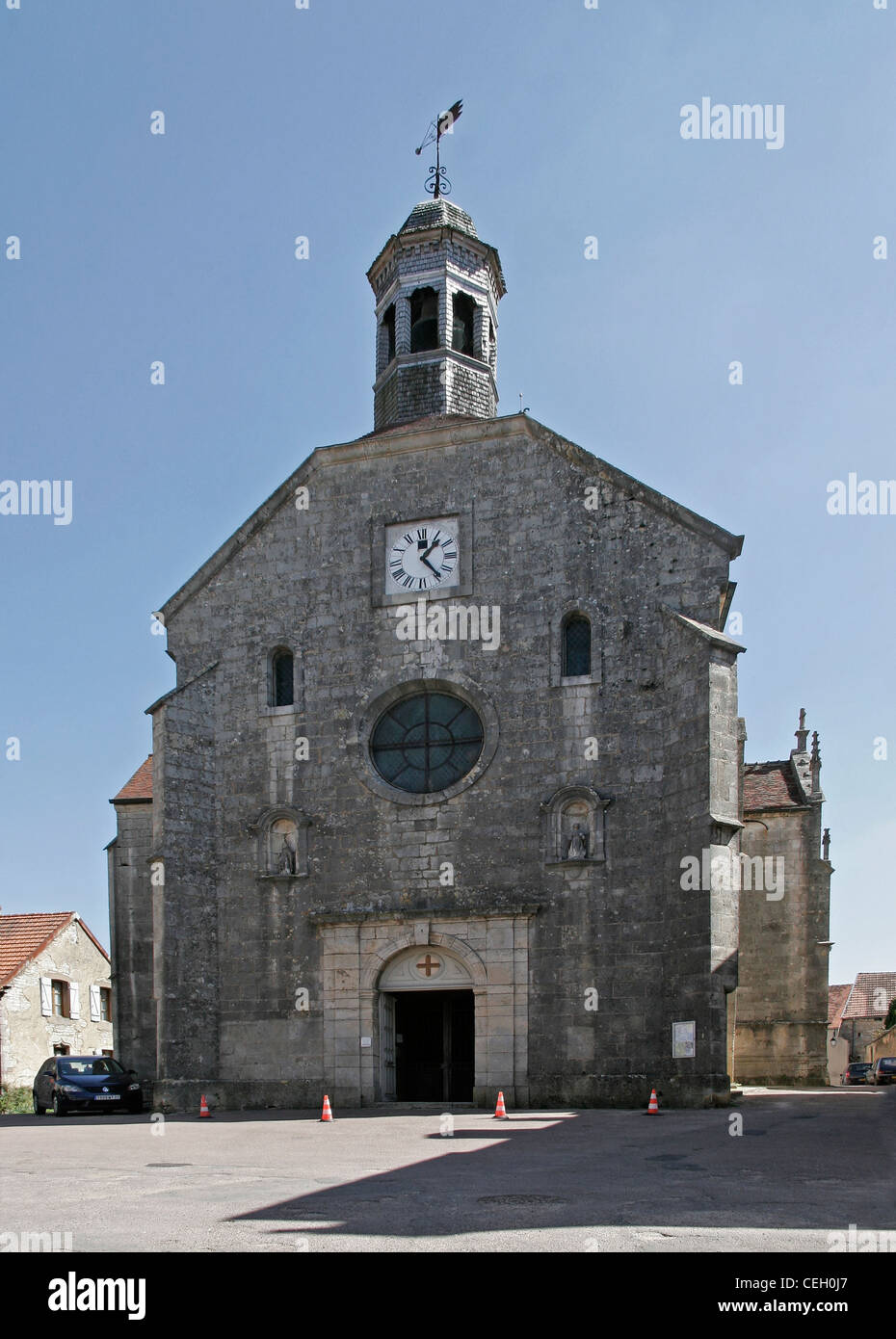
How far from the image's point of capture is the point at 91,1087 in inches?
910

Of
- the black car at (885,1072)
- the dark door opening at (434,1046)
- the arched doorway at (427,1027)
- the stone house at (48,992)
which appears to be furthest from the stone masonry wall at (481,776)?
the black car at (885,1072)

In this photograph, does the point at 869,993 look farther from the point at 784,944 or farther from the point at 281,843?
the point at 281,843

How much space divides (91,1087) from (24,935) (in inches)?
585

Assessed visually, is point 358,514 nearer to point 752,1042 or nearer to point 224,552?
point 224,552

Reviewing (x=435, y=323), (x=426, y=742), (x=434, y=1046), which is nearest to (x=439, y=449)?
(x=435, y=323)

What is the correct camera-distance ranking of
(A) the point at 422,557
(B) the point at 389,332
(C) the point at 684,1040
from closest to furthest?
Answer: (C) the point at 684,1040
(A) the point at 422,557
(B) the point at 389,332

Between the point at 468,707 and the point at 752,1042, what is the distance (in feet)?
39.0

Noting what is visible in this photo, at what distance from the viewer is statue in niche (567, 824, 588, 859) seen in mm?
21703

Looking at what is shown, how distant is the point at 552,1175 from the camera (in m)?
10.6

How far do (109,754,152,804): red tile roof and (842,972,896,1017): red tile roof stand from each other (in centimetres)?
5732

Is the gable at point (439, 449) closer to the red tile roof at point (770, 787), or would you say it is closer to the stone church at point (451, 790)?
the stone church at point (451, 790)

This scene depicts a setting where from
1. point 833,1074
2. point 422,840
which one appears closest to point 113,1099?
point 422,840

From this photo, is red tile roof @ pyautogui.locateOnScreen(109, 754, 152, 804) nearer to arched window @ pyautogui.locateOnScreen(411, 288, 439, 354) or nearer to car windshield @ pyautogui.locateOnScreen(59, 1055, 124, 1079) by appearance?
car windshield @ pyautogui.locateOnScreen(59, 1055, 124, 1079)

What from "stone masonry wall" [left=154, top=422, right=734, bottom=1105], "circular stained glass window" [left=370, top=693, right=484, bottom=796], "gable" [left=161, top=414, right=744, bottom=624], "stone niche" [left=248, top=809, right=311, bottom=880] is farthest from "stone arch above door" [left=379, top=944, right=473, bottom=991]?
"gable" [left=161, top=414, right=744, bottom=624]
